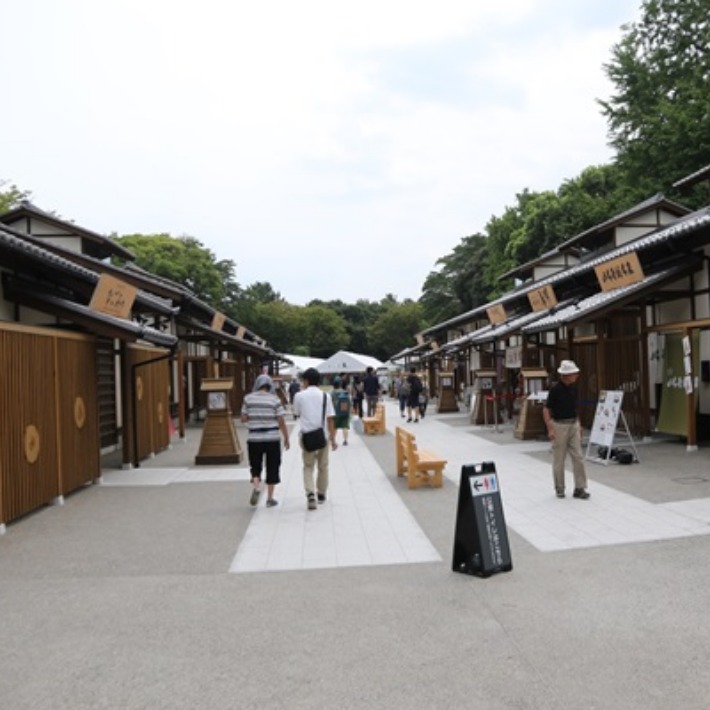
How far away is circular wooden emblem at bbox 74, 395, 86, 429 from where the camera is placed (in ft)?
31.7

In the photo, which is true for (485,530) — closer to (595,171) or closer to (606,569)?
(606,569)

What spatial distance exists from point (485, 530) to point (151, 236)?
43640mm

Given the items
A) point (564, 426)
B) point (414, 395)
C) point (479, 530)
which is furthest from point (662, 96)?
point (479, 530)

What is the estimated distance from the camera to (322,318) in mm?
79625

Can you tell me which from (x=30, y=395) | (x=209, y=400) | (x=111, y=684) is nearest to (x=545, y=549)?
(x=111, y=684)

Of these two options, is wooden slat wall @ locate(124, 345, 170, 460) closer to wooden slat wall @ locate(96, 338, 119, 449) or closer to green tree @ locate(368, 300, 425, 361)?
wooden slat wall @ locate(96, 338, 119, 449)

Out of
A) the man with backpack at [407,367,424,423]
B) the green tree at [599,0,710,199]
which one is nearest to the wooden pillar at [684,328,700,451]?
the man with backpack at [407,367,424,423]

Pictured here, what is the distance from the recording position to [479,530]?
534cm

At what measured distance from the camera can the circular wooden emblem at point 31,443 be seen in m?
7.93

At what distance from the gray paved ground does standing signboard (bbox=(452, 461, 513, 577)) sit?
12 centimetres

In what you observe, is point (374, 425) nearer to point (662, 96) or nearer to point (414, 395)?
point (414, 395)

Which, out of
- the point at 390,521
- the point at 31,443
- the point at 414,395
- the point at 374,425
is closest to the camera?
the point at 390,521

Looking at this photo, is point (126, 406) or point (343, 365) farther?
point (343, 365)

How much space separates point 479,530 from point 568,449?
3.48m
